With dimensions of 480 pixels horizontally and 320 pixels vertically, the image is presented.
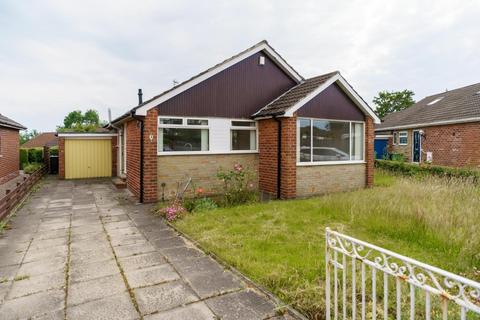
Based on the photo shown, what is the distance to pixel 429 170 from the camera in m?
12.7

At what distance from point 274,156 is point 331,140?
2.42 meters

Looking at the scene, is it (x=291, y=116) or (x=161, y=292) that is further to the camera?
(x=291, y=116)

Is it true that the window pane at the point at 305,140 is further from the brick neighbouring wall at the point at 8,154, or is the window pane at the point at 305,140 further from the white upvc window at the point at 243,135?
the brick neighbouring wall at the point at 8,154

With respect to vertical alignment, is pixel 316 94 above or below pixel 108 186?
above

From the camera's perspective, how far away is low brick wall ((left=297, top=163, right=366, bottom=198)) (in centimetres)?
1002

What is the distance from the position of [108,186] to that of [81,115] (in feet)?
239

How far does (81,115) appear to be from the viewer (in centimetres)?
7450

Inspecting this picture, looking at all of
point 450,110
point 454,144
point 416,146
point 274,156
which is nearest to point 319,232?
point 274,156

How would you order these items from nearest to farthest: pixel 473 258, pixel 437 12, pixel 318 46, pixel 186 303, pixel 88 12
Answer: pixel 186 303 < pixel 473 258 < pixel 88 12 < pixel 437 12 < pixel 318 46

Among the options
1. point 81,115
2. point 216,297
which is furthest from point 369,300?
point 81,115

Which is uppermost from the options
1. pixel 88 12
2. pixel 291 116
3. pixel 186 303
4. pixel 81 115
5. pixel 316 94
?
pixel 81 115

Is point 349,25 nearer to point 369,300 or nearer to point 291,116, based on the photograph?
point 291,116

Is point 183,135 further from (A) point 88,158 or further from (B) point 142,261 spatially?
(A) point 88,158

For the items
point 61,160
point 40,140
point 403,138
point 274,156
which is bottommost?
point 61,160
